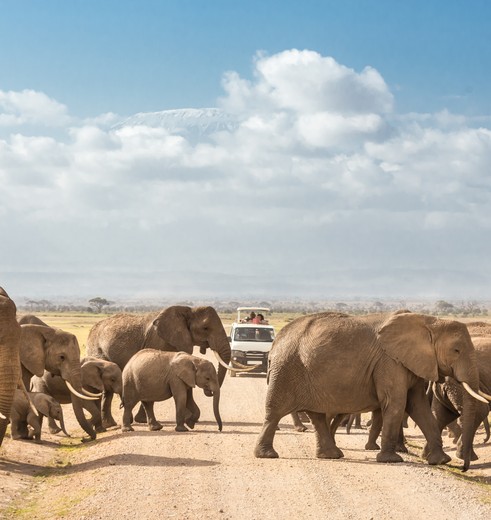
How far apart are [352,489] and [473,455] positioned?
5829 mm

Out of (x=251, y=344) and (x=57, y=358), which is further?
(x=251, y=344)

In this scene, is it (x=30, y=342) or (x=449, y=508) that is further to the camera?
(x=30, y=342)

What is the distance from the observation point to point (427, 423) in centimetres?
1717

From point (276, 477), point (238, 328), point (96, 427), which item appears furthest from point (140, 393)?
point (238, 328)

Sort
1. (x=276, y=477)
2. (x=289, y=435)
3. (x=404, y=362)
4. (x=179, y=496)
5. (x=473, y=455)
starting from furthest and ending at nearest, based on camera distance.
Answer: (x=289, y=435) → (x=473, y=455) → (x=404, y=362) → (x=276, y=477) → (x=179, y=496)

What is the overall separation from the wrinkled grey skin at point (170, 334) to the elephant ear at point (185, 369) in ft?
12.6

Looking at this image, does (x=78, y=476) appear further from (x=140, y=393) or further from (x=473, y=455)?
(x=473, y=455)

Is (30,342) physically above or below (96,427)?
above

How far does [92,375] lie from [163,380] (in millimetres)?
1896

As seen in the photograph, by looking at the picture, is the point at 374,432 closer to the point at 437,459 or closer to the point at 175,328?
the point at 437,459

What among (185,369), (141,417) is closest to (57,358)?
(185,369)

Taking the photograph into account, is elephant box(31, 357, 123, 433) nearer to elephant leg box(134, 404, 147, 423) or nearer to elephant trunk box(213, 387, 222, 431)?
elephant leg box(134, 404, 147, 423)

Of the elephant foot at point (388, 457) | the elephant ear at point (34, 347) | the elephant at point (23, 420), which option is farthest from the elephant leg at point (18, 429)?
the elephant foot at point (388, 457)

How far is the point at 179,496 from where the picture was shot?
13.6m
